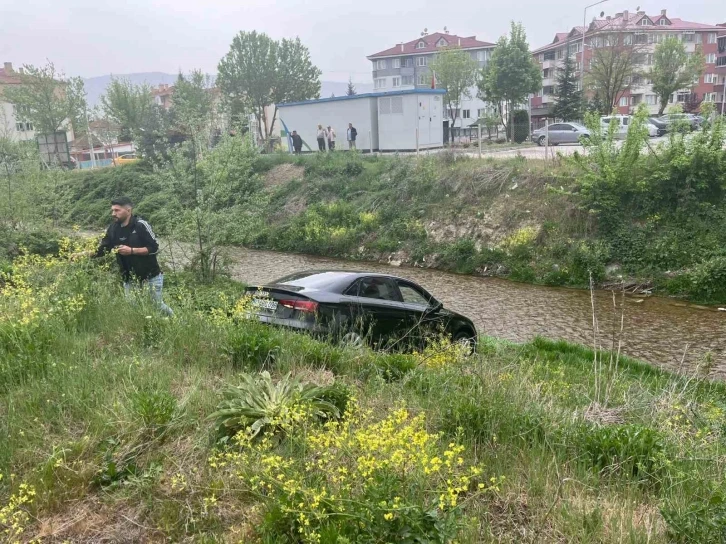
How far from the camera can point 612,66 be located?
144 feet

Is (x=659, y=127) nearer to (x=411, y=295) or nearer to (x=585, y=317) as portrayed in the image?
(x=585, y=317)

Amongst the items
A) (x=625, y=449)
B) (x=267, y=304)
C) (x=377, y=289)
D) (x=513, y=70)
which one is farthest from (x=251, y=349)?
(x=513, y=70)

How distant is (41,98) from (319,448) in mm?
50834

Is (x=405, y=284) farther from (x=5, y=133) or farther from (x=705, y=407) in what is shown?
(x=5, y=133)

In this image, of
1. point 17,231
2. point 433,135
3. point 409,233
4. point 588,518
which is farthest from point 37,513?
point 433,135

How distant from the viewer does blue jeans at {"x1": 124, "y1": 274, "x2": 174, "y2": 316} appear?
739 centimetres

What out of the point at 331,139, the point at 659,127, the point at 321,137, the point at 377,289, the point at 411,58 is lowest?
the point at 377,289

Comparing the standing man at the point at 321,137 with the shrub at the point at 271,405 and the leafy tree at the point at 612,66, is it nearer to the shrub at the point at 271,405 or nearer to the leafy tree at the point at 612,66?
the leafy tree at the point at 612,66

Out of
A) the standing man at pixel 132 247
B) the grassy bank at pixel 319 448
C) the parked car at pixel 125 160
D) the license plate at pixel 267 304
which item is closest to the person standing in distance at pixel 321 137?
the parked car at pixel 125 160

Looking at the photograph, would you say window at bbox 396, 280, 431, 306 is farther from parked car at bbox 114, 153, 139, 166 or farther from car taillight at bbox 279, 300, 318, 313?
parked car at bbox 114, 153, 139, 166

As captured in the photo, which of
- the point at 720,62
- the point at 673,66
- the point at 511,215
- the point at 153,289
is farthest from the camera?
the point at 720,62

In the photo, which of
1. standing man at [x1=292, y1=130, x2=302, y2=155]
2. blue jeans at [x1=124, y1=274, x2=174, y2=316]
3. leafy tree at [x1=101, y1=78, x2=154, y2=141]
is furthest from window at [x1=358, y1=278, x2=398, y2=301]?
leafy tree at [x1=101, y1=78, x2=154, y2=141]

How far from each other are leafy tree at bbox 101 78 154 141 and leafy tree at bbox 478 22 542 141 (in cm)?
2792

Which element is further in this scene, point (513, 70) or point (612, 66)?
point (612, 66)
